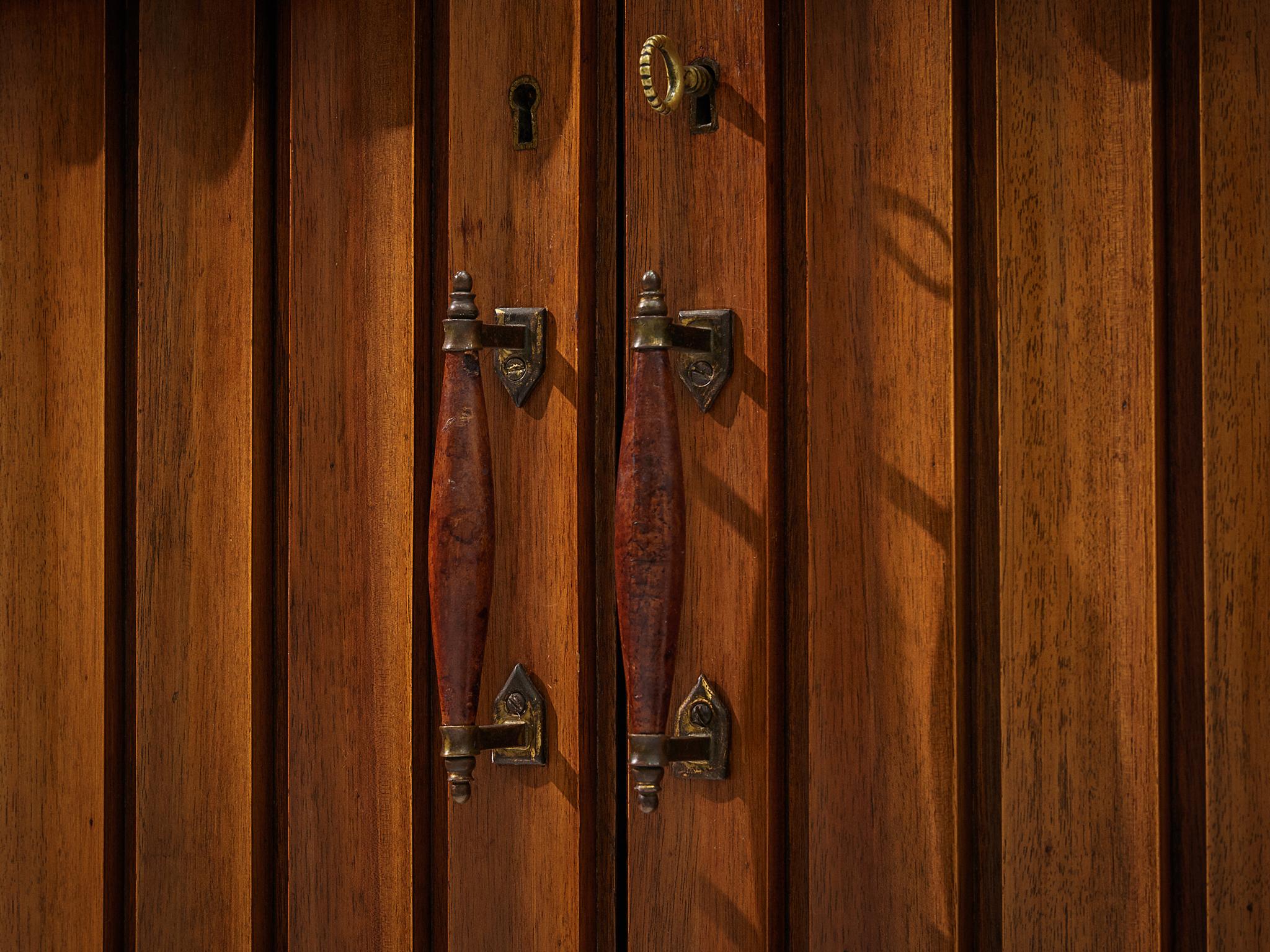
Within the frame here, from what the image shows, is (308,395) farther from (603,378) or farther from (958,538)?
(958,538)

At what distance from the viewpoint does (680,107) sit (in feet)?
2.27

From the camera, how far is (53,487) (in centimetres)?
81

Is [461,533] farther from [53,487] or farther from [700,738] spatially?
[53,487]

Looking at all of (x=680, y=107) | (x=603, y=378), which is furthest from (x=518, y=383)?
(x=680, y=107)

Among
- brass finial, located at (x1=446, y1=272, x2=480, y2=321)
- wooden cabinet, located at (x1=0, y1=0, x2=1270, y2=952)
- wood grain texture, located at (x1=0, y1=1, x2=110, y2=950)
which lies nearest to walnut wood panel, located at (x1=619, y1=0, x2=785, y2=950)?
wooden cabinet, located at (x1=0, y1=0, x2=1270, y2=952)

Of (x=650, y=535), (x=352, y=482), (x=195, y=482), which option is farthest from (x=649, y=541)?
(x=195, y=482)

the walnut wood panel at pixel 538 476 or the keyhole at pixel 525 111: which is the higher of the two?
the keyhole at pixel 525 111

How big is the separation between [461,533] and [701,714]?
0.53 ft

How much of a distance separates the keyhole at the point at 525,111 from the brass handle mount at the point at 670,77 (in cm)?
7

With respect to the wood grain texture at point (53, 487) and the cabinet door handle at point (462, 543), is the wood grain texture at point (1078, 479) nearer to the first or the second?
the cabinet door handle at point (462, 543)

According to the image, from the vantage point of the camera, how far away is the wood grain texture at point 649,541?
645 mm

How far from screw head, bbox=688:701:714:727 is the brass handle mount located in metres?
0.31

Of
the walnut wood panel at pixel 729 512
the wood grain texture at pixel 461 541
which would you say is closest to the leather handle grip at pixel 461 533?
the wood grain texture at pixel 461 541

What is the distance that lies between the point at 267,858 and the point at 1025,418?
51cm
